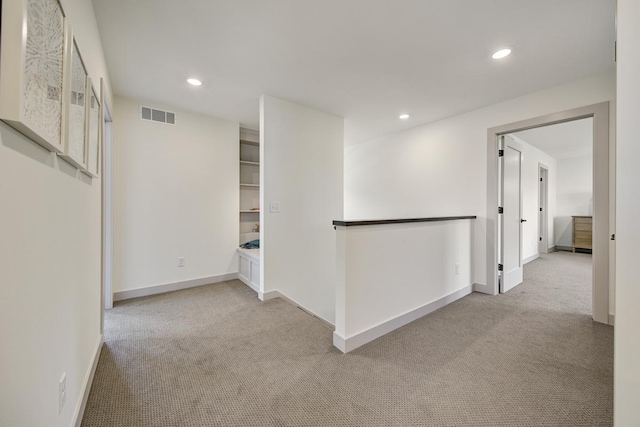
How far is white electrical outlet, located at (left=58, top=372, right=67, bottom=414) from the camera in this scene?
1.02 m

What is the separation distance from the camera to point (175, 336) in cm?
215

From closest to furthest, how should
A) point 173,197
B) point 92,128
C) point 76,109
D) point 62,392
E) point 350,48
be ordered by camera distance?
point 62,392 → point 76,109 → point 92,128 → point 350,48 → point 173,197

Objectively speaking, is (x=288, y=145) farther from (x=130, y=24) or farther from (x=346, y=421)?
(x=346, y=421)

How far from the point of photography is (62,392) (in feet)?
3.45

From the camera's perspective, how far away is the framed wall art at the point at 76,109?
109cm

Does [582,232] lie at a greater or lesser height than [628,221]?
lesser

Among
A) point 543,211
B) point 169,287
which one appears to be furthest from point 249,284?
point 543,211

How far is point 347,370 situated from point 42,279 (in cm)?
163

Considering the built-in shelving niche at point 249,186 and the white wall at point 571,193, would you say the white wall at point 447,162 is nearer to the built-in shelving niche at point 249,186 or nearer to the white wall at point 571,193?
the built-in shelving niche at point 249,186

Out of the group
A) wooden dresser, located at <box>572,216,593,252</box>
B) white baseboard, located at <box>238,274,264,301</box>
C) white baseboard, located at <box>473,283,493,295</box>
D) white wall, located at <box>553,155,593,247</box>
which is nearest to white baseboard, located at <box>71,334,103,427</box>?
white baseboard, located at <box>238,274,264,301</box>

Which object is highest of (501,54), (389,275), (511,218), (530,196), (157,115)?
(501,54)

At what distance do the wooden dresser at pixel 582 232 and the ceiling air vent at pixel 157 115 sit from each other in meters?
8.57

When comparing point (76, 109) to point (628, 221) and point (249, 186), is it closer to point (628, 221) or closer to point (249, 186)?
point (628, 221)

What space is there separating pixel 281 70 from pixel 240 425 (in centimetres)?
268
